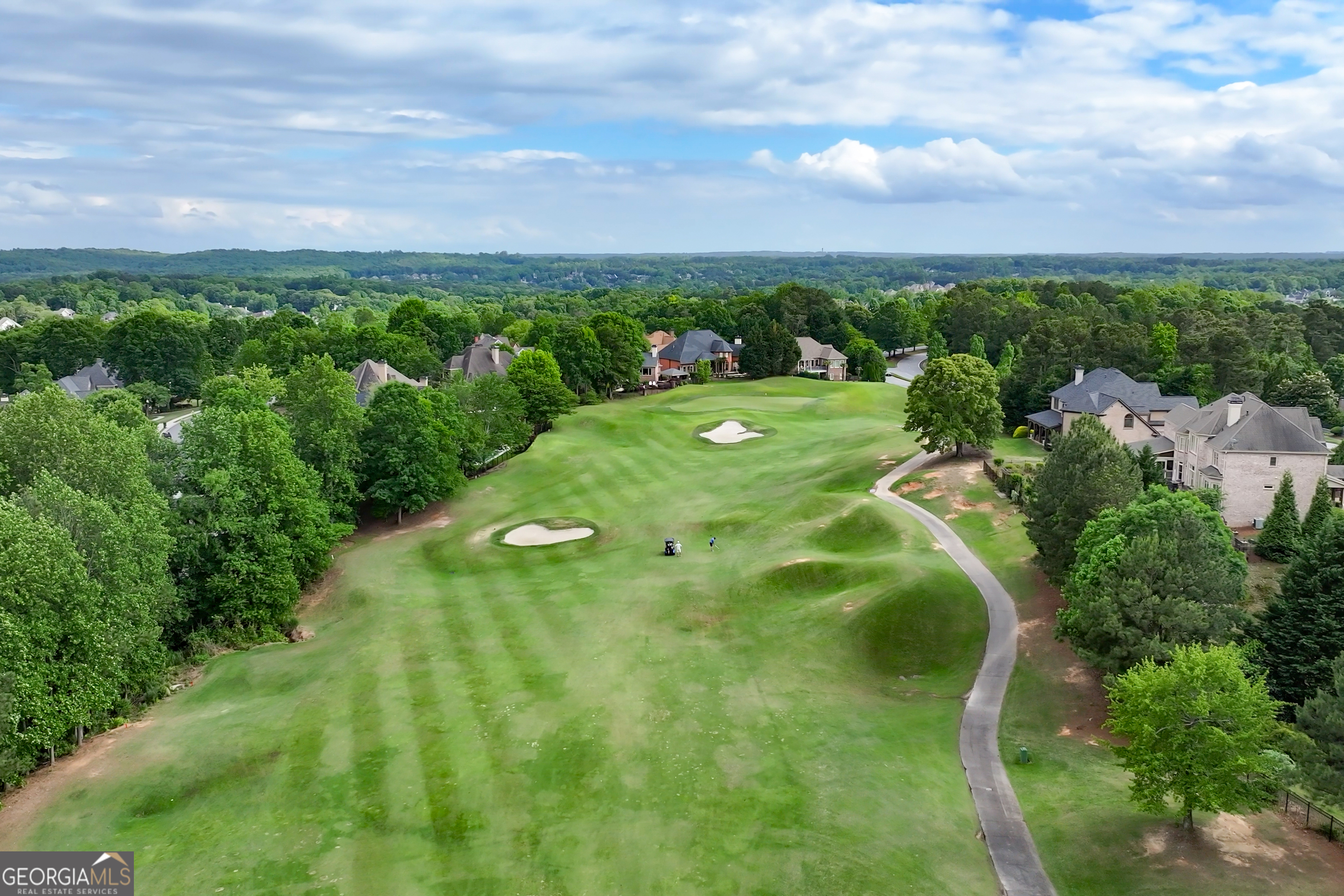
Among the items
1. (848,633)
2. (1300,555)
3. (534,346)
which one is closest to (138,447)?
(848,633)

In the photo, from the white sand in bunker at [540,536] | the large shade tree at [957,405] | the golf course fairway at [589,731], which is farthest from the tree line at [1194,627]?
the white sand in bunker at [540,536]

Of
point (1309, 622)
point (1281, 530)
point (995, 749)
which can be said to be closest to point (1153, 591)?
point (1309, 622)

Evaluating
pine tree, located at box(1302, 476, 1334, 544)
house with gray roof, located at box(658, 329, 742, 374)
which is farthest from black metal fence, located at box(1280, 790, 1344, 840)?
house with gray roof, located at box(658, 329, 742, 374)

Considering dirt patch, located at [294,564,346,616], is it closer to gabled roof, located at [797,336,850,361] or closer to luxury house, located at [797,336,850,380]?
luxury house, located at [797,336,850,380]

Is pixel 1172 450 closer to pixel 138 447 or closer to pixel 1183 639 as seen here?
pixel 1183 639

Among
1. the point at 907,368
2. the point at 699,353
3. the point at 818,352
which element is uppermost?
the point at 818,352

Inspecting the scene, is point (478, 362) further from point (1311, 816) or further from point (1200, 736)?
point (1311, 816)
